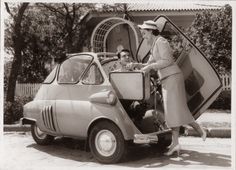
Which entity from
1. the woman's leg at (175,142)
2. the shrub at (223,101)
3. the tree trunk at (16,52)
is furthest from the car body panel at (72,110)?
the shrub at (223,101)

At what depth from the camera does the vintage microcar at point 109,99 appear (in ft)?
15.4

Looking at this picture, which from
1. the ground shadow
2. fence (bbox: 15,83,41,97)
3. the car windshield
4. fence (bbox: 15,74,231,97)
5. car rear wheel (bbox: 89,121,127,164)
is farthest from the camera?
fence (bbox: 15,83,41,97)

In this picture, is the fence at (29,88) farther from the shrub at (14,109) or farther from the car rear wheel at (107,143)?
the car rear wheel at (107,143)

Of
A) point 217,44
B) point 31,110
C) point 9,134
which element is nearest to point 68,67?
point 31,110

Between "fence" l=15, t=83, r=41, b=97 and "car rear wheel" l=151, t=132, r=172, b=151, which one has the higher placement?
"fence" l=15, t=83, r=41, b=97

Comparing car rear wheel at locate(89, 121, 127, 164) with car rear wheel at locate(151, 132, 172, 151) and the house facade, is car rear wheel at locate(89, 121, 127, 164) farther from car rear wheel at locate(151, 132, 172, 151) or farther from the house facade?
the house facade

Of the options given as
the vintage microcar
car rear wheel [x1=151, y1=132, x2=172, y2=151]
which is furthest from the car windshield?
car rear wheel [x1=151, y1=132, x2=172, y2=151]

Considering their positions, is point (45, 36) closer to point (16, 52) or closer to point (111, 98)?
point (16, 52)

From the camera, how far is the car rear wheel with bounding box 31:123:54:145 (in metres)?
5.57

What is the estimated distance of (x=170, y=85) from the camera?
486 cm

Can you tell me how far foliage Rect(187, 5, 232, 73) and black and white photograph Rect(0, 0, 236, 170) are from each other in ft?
0.05

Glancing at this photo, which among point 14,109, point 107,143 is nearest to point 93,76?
point 107,143

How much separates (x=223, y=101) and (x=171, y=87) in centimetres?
95

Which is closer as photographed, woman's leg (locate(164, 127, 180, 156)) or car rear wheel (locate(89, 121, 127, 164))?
car rear wheel (locate(89, 121, 127, 164))
